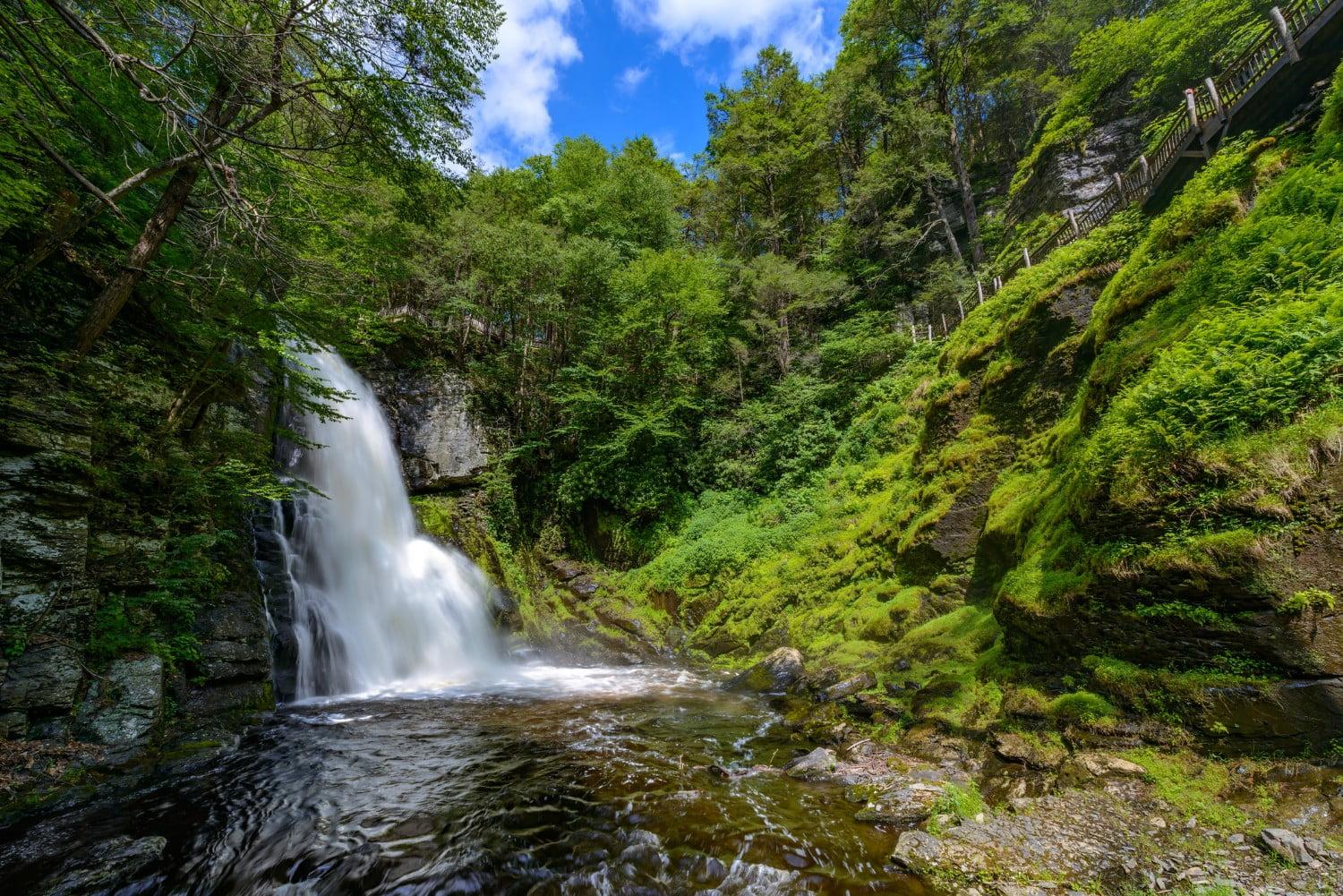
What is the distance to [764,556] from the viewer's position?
13.1 meters

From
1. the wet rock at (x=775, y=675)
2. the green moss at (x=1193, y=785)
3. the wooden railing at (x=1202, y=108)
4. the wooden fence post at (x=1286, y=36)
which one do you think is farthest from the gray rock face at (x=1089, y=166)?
the green moss at (x=1193, y=785)

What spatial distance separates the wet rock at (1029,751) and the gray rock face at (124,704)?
859 centimetres

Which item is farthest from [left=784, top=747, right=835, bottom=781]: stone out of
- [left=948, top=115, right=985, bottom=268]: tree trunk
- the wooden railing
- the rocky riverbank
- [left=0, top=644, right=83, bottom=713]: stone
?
[left=948, top=115, right=985, bottom=268]: tree trunk

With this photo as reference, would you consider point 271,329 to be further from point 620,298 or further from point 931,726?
point 620,298

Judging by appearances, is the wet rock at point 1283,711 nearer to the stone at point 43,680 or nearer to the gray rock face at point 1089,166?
the stone at point 43,680

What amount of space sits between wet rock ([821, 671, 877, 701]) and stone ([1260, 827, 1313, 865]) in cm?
436

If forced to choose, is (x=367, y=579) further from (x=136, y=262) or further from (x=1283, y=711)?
(x=1283, y=711)

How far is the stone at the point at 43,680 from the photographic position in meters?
4.65

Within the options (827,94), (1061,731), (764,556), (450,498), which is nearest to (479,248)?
(450,498)

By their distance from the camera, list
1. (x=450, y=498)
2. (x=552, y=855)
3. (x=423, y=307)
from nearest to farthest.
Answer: (x=552, y=855), (x=450, y=498), (x=423, y=307)

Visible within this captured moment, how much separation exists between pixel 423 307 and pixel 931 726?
20958mm

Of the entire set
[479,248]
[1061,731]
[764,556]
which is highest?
[479,248]

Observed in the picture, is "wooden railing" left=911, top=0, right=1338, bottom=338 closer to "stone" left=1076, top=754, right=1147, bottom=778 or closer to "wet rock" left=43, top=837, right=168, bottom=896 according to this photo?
"stone" left=1076, top=754, right=1147, bottom=778

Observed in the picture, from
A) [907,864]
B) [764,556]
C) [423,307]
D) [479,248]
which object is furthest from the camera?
[423,307]
